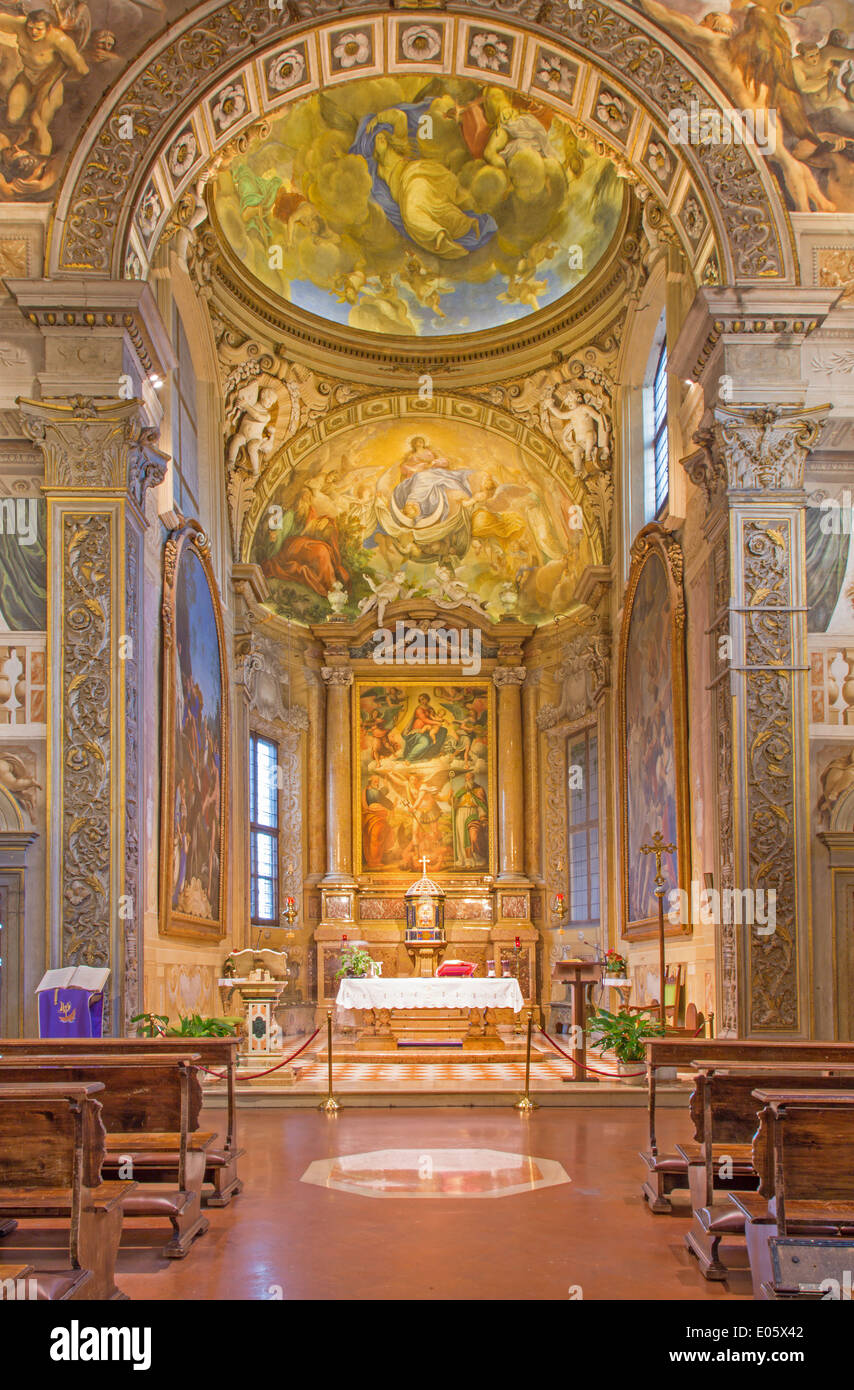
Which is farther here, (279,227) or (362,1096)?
(279,227)

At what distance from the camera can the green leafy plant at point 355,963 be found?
2325 centimetres

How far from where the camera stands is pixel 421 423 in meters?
25.5

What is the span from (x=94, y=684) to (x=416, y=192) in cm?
1268

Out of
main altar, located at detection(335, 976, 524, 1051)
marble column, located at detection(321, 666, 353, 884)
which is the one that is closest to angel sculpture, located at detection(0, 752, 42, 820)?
main altar, located at detection(335, 976, 524, 1051)

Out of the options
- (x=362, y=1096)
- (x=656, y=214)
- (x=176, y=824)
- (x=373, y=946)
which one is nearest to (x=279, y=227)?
(x=656, y=214)

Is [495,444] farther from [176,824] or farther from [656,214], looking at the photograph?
[176,824]

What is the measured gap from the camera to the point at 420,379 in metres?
24.4

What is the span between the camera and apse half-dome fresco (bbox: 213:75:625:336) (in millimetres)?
20766

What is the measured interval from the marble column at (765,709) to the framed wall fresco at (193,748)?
21.5 feet

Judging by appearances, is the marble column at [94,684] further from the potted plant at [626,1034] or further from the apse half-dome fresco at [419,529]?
the apse half-dome fresco at [419,529]

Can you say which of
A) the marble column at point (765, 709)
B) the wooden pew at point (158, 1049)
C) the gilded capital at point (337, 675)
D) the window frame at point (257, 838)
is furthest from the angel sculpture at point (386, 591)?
the wooden pew at point (158, 1049)

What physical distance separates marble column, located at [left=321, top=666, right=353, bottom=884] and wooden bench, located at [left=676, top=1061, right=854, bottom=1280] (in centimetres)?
1829

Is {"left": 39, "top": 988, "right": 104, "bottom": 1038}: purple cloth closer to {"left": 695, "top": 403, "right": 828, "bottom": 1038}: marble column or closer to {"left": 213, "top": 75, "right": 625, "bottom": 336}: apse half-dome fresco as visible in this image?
{"left": 695, "top": 403, "right": 828, "bottom": 1038}: marble column
